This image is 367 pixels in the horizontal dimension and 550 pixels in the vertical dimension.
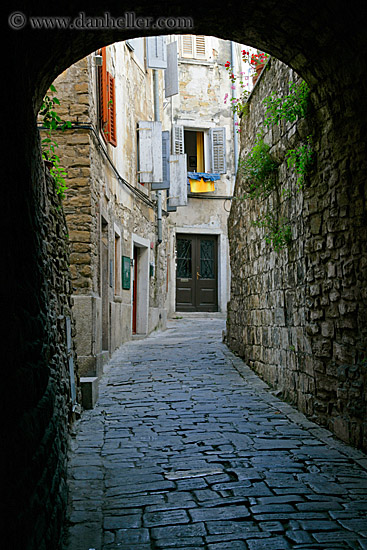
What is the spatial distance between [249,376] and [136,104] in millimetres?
7169

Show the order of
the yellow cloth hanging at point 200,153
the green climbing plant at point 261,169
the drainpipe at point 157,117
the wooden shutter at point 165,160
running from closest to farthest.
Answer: the green climbing plant at point 261,169
the wooden shutter at point 165,160
the drainpipe at point 157,117
the yellow cloth hanging at point 200,153

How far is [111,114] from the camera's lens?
9.27 m

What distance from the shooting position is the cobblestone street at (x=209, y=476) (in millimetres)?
2824

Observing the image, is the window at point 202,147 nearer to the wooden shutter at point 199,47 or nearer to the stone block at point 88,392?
the wooden shutter at point 199,47

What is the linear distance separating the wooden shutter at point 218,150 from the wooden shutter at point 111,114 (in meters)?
8.26

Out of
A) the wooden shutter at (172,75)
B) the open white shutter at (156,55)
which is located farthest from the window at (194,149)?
the open white shutter at (156,55)

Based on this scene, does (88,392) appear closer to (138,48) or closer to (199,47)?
(138,48)

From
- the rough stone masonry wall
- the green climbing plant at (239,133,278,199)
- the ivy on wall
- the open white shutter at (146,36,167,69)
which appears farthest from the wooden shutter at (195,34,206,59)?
the green climbing plant at (239,133,278,199)

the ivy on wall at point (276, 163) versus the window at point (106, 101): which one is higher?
the window at point (106, 101)

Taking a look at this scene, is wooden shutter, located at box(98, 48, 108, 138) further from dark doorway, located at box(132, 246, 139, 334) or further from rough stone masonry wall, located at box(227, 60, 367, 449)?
dark doorway, located at box(132, 246, 139, 334)

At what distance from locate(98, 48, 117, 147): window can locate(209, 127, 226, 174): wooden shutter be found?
836cm

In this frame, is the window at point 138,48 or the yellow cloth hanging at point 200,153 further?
the yellow cloth hanging at point 200,153

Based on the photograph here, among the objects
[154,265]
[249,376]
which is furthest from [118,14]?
[154,265]

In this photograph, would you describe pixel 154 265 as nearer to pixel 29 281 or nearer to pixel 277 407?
pixel 277 407
